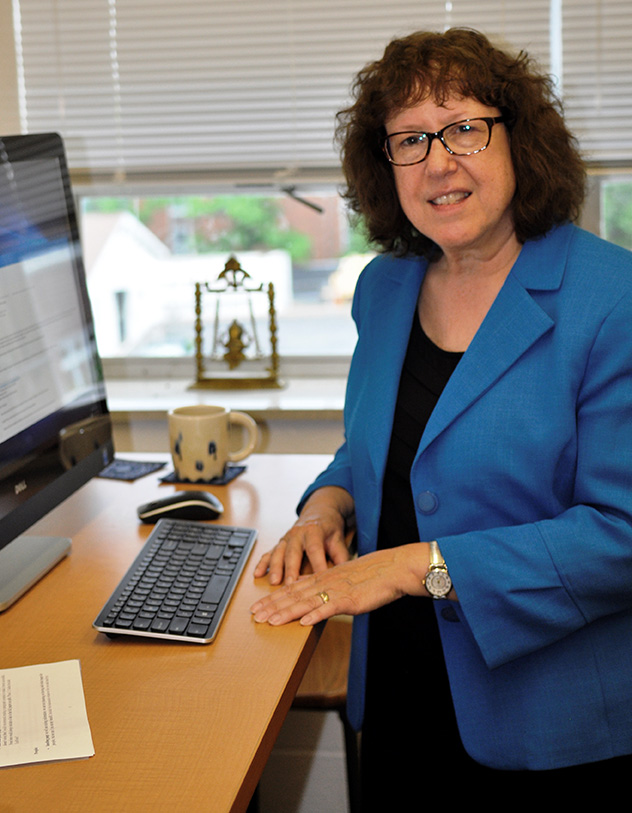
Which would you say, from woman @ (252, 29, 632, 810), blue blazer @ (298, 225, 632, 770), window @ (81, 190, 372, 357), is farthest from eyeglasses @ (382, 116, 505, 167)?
window @ (81, 190, 372, 357)

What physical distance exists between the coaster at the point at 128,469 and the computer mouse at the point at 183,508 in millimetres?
252

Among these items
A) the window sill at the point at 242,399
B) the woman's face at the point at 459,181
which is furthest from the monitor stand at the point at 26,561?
the window sill at the point at 242,399

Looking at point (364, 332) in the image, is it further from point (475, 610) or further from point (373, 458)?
point (475, 610)

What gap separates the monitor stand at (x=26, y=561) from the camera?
112 cm

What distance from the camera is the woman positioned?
40.8 inches

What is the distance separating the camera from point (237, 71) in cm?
Answer: 223

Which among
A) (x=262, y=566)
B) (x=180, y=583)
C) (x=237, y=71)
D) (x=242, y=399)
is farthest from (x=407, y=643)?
(x=237, y=71)

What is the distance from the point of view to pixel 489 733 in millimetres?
1104

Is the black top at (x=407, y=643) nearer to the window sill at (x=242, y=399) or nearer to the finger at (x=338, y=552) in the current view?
the finger at (x=338, y=552)

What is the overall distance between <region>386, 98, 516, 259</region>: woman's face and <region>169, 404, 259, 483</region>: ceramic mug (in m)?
0.56

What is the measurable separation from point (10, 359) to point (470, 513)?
653mm

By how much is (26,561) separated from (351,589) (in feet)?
1.59

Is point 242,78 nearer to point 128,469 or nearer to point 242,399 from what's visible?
point 242,399

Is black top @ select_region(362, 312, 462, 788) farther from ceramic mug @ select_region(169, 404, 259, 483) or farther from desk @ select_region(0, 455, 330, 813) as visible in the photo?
ceramic mug @ select_region(169, 404, 259, 483)
